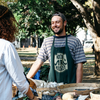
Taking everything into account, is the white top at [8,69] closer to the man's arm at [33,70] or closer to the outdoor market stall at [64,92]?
the outdoor market stall at [64,92]

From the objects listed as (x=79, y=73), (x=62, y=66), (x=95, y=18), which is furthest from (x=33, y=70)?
(x=95, y=18)

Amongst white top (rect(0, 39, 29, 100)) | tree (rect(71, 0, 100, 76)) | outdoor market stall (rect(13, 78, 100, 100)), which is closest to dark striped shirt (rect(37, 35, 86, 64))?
outdoor market stall (rect(13, 78, 100, 100))

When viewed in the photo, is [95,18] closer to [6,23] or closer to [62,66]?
[62,66]

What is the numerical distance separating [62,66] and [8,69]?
1283 mm

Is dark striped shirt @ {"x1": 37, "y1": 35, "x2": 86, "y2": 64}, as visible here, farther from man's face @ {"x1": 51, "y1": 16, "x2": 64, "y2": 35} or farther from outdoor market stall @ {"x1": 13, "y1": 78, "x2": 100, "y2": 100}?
outdoor market stall @ {"x1": 13, "y1": 78, "x2": 100, "y2": 100}

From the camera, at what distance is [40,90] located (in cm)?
201

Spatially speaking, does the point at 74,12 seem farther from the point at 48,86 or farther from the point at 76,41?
the point at 48,86

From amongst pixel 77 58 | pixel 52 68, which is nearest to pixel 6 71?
pixel 52 68

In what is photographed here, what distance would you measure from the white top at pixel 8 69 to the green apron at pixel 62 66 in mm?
1170

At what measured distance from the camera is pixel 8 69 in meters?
1.37

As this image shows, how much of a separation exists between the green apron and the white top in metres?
1.17

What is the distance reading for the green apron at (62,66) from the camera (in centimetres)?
255

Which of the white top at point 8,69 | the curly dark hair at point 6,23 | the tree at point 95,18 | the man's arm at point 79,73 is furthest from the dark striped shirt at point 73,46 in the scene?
the tree at point 95,18

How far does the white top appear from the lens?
53.0 inches
